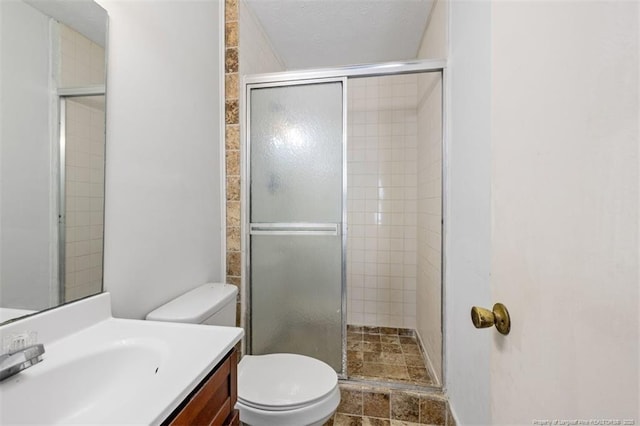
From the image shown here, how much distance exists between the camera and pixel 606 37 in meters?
0.33

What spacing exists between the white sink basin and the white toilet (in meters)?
0.28

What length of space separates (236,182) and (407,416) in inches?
67.0

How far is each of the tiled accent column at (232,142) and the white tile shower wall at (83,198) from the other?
0.82 m

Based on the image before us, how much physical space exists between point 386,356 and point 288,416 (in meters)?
1.28

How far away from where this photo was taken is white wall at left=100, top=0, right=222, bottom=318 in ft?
3.26

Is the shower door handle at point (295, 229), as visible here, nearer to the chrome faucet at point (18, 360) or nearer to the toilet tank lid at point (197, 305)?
the toilet tank lid at point (197, 305)

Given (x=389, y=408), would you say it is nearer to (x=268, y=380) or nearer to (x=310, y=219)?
(x=268, y=380)

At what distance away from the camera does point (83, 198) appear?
2.85 ft

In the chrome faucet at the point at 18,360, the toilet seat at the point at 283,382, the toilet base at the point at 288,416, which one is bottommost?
the toilet base at the point at 288,416

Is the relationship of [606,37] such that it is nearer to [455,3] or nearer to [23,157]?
[23,157]

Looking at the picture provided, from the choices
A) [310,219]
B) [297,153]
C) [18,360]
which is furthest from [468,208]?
[18,360]

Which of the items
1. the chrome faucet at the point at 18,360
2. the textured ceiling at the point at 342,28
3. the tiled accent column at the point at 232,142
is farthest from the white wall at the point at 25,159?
the textured ceiling at the point at 342,28

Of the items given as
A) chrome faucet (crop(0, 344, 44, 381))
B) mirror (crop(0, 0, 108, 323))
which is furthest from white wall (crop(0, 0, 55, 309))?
chrome faucet (crop(0, 344, 44, 381))

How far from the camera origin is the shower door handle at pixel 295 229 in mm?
1706
